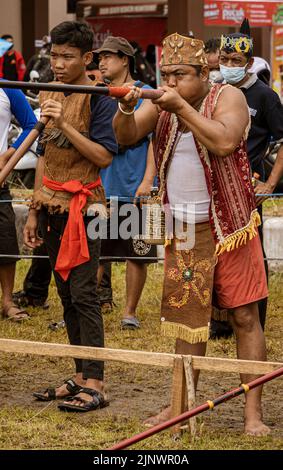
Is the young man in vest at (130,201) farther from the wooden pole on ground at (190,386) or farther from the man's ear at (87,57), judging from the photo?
the wooden pole on ground at (190,386)

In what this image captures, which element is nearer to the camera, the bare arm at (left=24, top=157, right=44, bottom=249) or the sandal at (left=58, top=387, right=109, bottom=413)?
the sandal at (left=58, top=387, right=109, bottom=413)

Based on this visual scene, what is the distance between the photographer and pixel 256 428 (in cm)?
571

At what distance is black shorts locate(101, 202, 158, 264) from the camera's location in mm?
8438

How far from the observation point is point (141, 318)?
28.9 feet

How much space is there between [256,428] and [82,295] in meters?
1.18

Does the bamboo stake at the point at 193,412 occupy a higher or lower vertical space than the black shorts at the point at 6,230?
higher

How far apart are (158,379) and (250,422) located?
1.35 meters

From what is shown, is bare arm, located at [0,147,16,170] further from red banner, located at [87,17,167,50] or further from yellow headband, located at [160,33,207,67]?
red banner, located at [87,17,167,50]

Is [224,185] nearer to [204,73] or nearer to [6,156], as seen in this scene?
[204,73]

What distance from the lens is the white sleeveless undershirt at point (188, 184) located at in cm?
568

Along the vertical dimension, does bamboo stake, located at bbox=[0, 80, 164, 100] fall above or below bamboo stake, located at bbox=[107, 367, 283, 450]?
above

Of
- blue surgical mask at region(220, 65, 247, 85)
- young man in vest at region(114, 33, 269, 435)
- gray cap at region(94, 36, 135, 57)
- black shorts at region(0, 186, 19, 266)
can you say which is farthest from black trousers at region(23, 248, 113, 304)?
young man in vest at region(114, 33, 269, 435)

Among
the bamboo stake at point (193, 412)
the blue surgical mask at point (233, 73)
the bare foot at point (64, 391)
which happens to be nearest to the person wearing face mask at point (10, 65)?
the blue surgical mask at point (233, 73)

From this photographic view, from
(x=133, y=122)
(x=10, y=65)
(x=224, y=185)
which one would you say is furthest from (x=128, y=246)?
(x=10, y=65)
